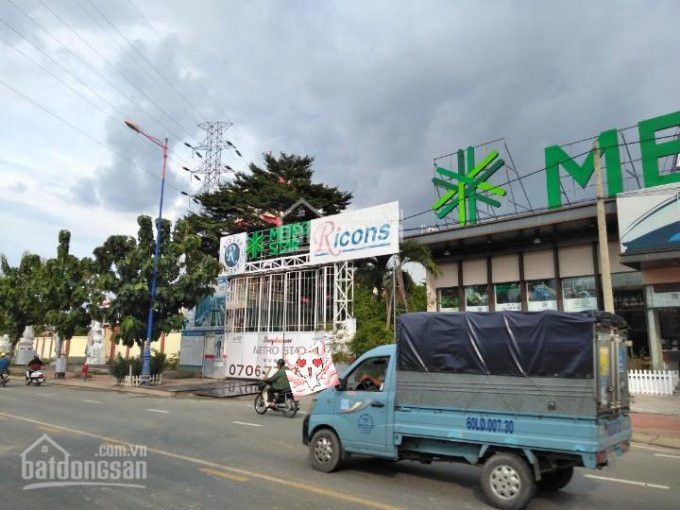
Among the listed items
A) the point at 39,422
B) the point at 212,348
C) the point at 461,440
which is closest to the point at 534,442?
the point at 461,440

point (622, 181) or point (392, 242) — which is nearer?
point (622, 181)

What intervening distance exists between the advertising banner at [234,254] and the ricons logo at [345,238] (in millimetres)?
5242

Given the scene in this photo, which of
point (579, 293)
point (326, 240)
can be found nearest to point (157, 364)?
point (326, 240)

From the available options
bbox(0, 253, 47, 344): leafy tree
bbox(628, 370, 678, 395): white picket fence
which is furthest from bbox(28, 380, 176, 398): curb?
bbox(628, 370, 678, 395): white picket fence

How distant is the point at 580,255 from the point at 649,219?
11.7ft

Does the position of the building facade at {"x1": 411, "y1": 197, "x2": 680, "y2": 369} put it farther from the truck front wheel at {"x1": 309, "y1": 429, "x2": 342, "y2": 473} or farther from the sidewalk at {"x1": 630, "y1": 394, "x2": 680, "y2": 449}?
the truck front wheel at {"x1": 309, "y1": 429, "x2": 342, "y2": 473}

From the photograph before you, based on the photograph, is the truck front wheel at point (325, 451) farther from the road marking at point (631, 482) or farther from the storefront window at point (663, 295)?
the storefront window at point (663, 295)

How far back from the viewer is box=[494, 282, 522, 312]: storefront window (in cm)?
2309

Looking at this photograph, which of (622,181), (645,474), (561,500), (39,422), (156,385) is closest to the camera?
(561,500)

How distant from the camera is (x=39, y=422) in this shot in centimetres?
1238

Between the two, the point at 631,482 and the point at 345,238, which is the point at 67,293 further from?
the point at 631,482

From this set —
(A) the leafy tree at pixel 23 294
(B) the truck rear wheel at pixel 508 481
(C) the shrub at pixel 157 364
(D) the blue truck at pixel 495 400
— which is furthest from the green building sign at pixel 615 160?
(A) the leafy tree at pixel 23 294

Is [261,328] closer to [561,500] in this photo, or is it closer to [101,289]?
[101,289]

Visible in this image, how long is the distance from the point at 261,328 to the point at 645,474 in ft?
68.8
